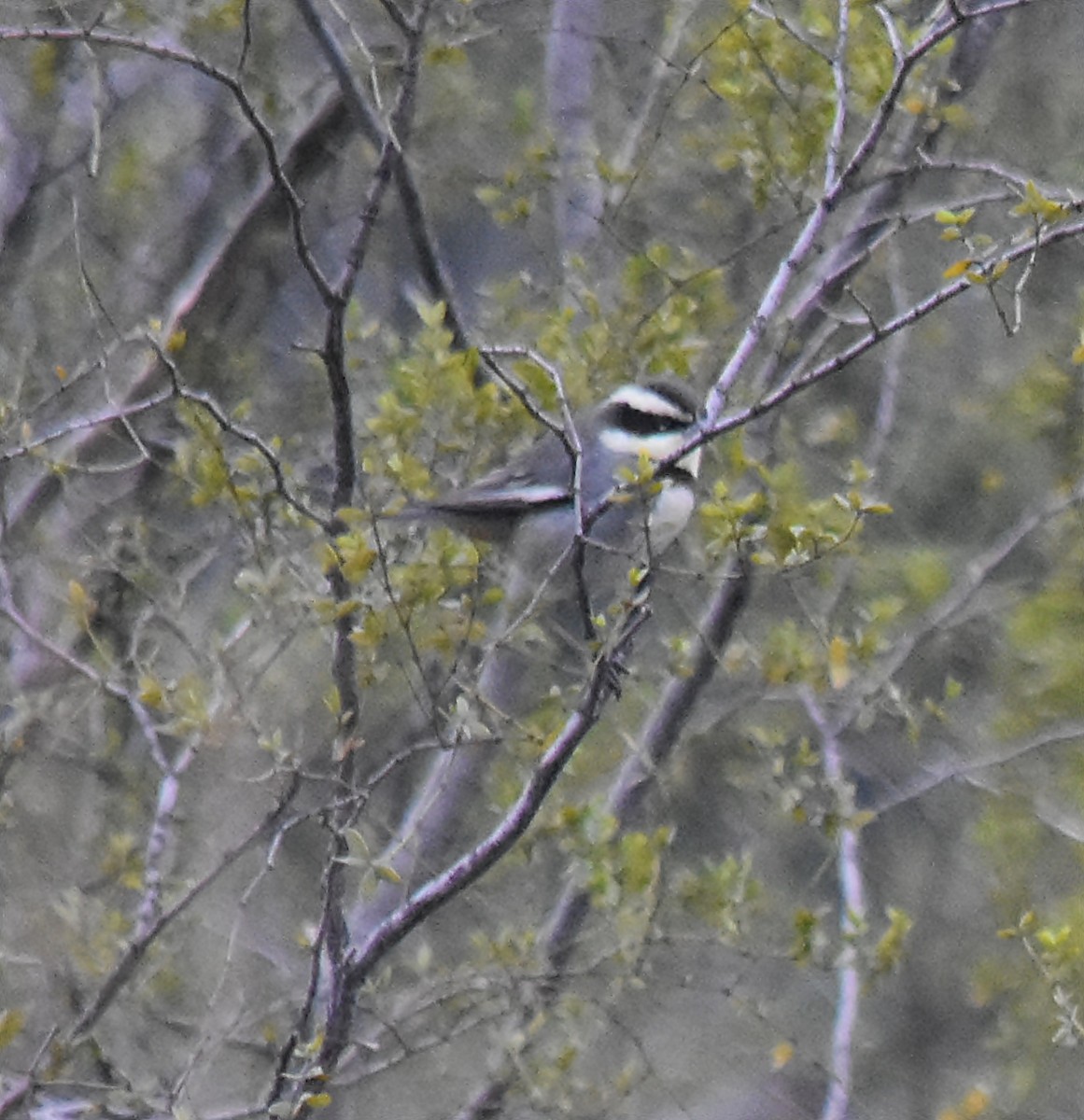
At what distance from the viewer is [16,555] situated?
5859 mm

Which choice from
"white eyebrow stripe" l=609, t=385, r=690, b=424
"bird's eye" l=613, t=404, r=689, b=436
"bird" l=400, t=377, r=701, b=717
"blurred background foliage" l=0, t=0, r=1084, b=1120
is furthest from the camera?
"bird's eye" l=613, t=404, r=689, b=436

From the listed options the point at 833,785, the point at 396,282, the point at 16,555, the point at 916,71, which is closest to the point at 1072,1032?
the point at 833,785

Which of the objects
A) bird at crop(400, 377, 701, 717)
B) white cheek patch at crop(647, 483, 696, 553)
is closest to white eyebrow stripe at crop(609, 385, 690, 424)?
bird at crop(400, 377, 701, 717)

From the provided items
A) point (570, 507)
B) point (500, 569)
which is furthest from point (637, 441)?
point (500, 569)

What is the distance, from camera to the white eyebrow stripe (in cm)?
520

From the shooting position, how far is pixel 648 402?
208 inches

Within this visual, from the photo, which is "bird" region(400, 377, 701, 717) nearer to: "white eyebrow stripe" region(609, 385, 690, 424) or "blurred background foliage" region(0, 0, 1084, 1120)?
"white eyebrow stripe" region(609, 385, 690, 424)

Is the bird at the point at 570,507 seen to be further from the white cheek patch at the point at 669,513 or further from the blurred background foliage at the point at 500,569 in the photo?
the blurred background foliage at the point at 500,569

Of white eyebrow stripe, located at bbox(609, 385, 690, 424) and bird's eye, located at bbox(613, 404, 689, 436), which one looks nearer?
white eyebrow stripe, located at bbox(609, 385, 690, 424)

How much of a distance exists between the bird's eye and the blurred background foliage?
138 mm

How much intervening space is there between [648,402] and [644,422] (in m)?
0.10

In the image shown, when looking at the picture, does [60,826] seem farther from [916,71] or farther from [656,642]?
[916,71]

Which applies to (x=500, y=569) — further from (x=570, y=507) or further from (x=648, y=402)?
(x=648, y=402)

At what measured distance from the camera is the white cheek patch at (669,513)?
495 cm
